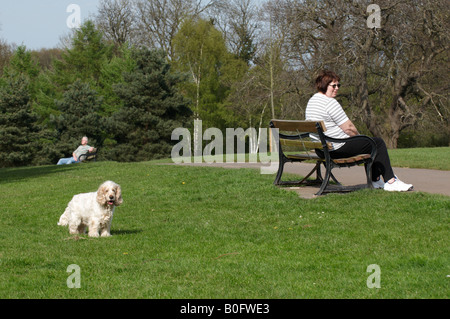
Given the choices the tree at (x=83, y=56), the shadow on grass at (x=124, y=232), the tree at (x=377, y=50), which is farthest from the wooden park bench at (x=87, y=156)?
the tree at (x=83, y=56)

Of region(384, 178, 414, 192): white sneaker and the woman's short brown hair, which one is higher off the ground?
the woman's short brown hair

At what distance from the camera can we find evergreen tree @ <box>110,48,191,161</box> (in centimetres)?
4628

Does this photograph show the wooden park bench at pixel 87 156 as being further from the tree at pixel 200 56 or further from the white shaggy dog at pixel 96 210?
the tree at pixel 200 56

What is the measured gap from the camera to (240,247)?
6.51 meters

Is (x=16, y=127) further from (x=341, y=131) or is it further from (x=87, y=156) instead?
(x=341, y=131)

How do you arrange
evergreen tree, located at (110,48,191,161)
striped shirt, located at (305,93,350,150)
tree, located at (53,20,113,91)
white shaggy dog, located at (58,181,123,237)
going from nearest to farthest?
white shaggy dog, located at (58,181,123,237) → striped shirt, located at (305,93,350,150) → evergreen tree, located at (110,48,191,161) → tree, located at (53,20,113,91)

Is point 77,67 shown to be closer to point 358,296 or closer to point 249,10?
point 249,10

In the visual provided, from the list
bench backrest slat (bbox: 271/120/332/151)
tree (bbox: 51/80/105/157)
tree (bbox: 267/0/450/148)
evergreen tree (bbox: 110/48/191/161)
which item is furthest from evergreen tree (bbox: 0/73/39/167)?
bench backrest slat (bbox: 271/120/332/151)

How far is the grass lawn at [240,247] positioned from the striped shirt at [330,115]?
1058mm

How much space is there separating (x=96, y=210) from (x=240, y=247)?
2183mm

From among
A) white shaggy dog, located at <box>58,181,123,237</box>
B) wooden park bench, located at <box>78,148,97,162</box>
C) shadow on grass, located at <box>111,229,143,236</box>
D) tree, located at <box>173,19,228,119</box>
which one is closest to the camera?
white shaggy dog, located at <box>58,181,123,237</box>

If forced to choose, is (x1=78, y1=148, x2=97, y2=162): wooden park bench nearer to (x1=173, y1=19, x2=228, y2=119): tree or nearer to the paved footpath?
the paved footpath

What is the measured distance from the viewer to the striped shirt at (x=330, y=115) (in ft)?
30.8

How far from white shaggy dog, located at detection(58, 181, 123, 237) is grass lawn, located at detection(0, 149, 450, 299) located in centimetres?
26
